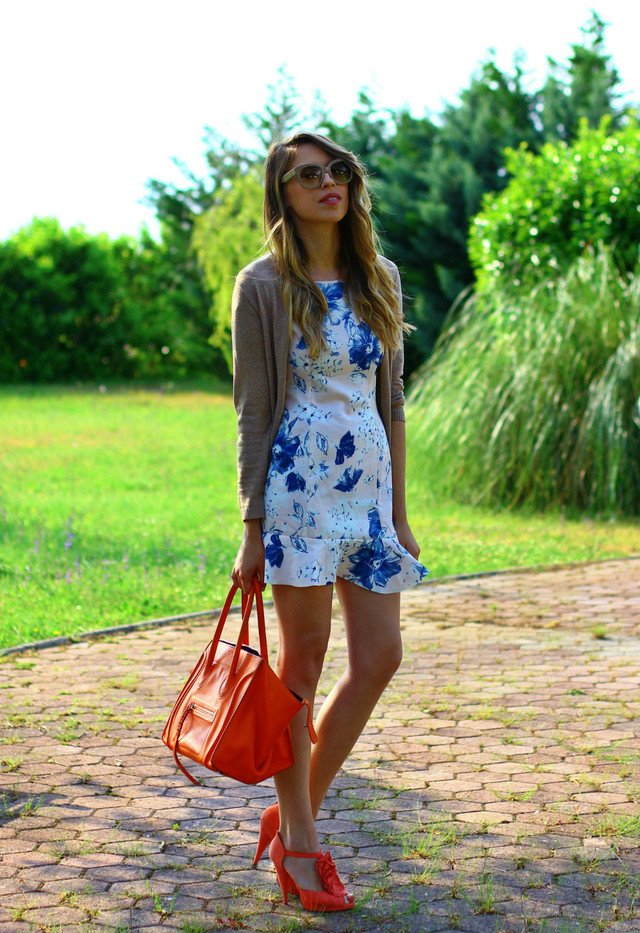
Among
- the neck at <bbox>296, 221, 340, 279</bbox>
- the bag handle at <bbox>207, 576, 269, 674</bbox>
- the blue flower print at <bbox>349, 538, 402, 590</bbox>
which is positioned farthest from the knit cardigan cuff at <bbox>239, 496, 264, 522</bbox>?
the neck at <bbox>296, 221, 340, 279</bbox>

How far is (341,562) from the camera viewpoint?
3271 millimetres

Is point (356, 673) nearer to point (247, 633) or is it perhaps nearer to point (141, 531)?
point (247, 633)

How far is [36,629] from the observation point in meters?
6.53

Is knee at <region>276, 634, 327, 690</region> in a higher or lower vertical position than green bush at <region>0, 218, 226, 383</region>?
lower

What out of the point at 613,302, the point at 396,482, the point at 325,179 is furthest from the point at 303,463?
the point at 613,302

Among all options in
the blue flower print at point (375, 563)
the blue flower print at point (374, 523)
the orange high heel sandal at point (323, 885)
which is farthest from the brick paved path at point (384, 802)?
the blue flower print at point (374, 523)

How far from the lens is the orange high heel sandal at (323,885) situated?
319cm

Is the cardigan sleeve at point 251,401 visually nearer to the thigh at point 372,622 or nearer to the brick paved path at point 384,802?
the thigh at point 372,622

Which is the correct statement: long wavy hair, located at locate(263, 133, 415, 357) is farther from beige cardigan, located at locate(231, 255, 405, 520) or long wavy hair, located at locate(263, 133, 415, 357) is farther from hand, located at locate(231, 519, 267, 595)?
hand, located at locate(231, 519, 267, 595)

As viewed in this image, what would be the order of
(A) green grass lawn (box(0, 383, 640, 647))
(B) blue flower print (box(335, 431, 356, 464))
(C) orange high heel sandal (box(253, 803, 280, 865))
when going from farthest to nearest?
(A) green grass lawn (box(0, 383, 640, 647)) < (C) orange high heel sandal (box(253, 803, 280, 865)) < (B) blue flower print (box(335, 431, 356, 464))

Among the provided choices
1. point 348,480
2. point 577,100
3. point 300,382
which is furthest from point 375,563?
point 577,100

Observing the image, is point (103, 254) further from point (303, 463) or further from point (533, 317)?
point (303, 463)

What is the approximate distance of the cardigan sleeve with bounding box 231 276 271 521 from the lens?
3213mm

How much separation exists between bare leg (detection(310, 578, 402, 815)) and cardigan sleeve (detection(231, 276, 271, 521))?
346 mm
